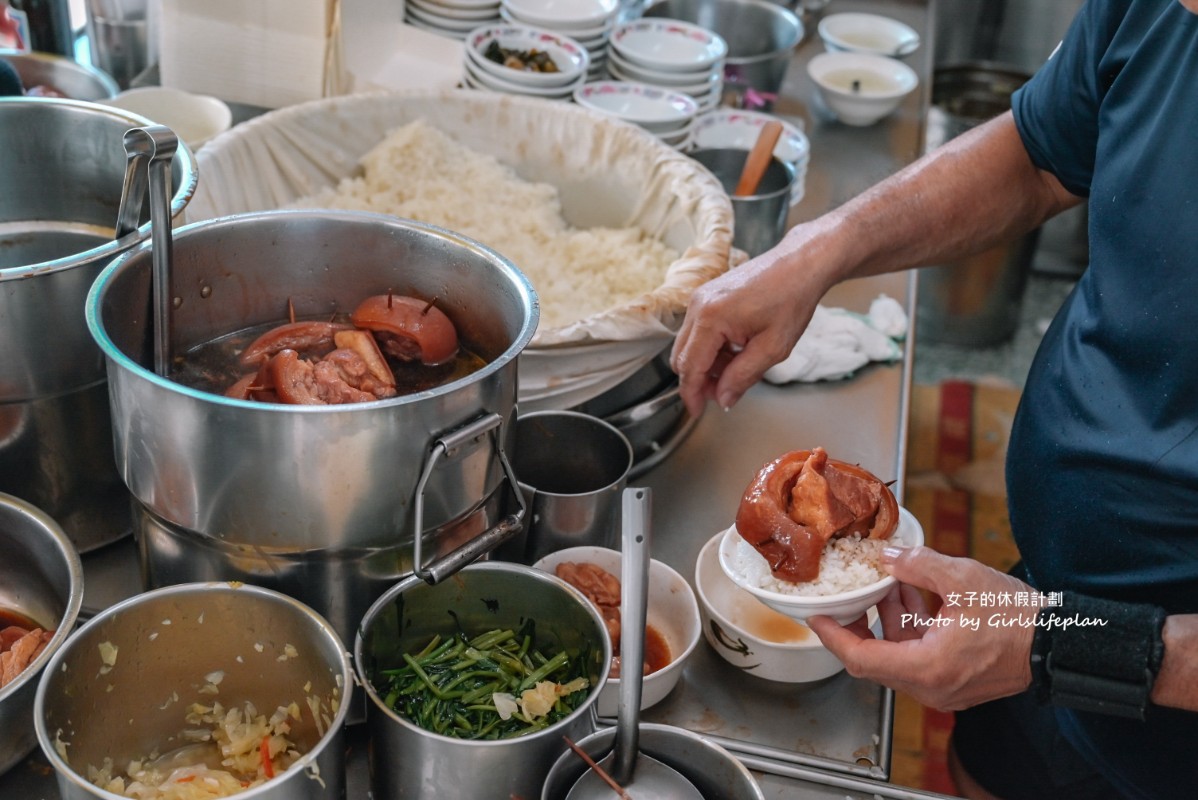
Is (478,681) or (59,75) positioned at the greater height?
(59,75)

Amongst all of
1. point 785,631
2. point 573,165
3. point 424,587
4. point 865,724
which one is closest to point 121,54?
point 573,165

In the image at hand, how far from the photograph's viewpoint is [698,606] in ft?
5.33

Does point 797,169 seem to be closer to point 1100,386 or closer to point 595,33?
point 595,33

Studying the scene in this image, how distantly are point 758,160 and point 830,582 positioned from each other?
135 centimetres

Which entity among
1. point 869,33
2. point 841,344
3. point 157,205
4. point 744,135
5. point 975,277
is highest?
point 157,205

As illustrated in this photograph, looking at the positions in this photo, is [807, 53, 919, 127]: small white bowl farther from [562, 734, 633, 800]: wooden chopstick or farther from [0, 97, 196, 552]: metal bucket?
[562, 734, 633, 800]: wooden chopstick

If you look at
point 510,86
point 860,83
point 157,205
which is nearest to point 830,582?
point 157,205

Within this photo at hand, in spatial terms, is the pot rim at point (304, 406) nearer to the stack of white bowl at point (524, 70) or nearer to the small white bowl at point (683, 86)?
the stack of white bowl at point (524, 70)

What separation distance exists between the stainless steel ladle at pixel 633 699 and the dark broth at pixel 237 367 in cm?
53

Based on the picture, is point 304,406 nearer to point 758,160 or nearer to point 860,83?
point 758,160

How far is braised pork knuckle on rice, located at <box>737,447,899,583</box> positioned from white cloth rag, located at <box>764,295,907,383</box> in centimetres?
76

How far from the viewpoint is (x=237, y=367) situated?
1.53m

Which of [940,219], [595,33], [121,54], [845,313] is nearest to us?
[940,219]

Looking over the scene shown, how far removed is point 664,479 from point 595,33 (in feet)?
5.03
